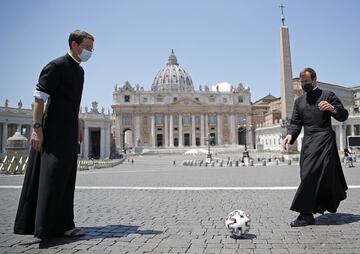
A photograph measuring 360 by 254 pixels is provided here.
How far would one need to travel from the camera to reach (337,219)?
5387 millimetres

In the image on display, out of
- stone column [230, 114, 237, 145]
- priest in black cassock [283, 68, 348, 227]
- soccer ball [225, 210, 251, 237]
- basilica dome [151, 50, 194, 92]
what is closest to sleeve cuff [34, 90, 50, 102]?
soccer ball [225, 210, 251, 237]

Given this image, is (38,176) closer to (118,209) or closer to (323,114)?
(118,209)

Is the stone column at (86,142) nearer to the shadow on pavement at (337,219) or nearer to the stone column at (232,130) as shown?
the stone column at (232,130)

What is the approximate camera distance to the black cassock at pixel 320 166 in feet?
16.8

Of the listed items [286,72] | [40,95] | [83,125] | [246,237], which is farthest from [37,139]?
[83,125]

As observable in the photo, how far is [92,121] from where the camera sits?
59844 mm

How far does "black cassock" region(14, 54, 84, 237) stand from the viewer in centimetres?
419

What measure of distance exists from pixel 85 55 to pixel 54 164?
172 cm

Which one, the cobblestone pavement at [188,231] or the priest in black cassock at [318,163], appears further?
the priest in black cassock at [318,163]

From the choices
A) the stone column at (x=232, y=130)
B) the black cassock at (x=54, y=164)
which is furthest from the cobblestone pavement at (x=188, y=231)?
the stone column at (x=232, y=130)

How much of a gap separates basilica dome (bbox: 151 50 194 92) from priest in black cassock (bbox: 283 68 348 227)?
370 feet

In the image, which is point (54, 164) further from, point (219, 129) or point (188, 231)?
point (219, 129)

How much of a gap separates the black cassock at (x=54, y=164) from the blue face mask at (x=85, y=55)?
0.16 m

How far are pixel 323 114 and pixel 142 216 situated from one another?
373 centimetres
